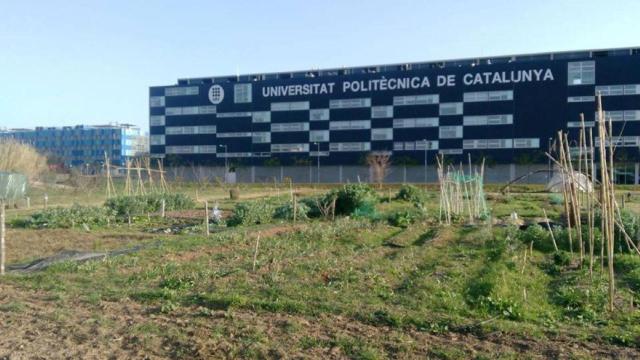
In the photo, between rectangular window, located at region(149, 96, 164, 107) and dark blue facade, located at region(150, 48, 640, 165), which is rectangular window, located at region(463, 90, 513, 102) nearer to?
dark blue facade, located at region(150, 48, 640, 165)

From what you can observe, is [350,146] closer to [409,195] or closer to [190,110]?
[190,110]

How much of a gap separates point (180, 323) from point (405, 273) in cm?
370

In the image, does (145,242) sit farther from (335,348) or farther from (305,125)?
(305,125)

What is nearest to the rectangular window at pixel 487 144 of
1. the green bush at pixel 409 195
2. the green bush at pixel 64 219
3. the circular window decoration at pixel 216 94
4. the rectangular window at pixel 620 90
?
the rectangular window at pixel 620 90

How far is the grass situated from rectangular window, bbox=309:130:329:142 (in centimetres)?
5689

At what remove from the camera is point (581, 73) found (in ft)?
191

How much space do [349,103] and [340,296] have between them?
60.9 m

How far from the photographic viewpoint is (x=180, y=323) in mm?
5754

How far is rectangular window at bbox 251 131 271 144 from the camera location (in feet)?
232

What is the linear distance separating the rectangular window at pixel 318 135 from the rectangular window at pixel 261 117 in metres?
5.56

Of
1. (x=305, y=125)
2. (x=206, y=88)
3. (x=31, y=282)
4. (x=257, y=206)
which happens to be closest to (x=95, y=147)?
(x=206, y=88)

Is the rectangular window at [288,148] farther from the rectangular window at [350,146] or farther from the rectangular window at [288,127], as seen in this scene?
the rectangular window at [350,146]

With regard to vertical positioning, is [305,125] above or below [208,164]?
above

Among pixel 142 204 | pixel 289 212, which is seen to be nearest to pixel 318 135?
pixel 142 204
